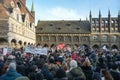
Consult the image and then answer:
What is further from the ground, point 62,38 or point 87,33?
point 87,33

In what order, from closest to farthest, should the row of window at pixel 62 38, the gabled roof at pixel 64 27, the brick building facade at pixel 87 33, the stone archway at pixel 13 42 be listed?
the stone archway at pixel 13 42 → the brick building facade at pixel 87 33 → the row of window at pixel 62 38 → the gabled roof at pixel 64 27

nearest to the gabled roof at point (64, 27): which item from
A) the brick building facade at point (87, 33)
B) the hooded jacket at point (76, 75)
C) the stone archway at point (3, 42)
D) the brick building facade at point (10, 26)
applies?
the brick building facade at point (87, 33)

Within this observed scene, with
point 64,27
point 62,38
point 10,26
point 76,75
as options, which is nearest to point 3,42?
point 10,26

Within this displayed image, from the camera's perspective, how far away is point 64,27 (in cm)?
7700

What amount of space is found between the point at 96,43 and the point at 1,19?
123ft

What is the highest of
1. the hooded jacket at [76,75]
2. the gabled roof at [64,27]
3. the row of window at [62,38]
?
the gabled roof at [64,27]

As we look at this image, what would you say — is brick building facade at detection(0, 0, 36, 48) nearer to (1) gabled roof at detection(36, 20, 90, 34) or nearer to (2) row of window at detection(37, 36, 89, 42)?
(2) row of window at detection(37, 36, 89, 42)

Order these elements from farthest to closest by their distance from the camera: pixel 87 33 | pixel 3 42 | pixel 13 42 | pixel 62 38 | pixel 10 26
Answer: pixel 62 38
pixel 87 33
pixel 13 42
pixel 3 42
pixel 10 26

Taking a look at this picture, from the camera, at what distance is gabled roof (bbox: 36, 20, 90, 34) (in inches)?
2980

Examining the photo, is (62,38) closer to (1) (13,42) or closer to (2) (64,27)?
(2) (64,27)

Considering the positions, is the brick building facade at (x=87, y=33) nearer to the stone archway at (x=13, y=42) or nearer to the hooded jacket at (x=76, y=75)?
the stone archway at (x=13, y=42)

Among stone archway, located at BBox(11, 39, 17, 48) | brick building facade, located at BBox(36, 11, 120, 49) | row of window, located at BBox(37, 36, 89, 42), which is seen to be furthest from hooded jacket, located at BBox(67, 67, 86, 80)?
row of window, located at BBox(37, 36, 89, 42)

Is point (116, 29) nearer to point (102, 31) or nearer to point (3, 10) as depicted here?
point (102, 31)

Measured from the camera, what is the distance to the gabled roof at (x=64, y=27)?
2980 inches
